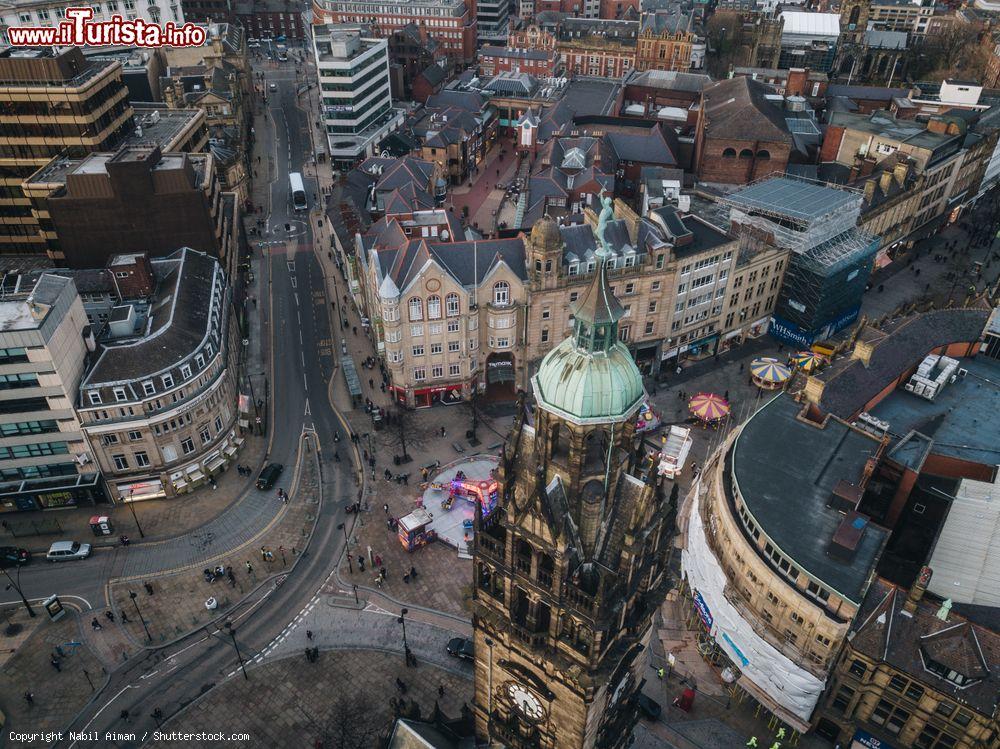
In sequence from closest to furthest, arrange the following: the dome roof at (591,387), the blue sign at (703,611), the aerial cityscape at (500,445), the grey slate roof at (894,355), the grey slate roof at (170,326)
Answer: the dome roof at (591,387)
the aerial cityscape at (500,445)
the blue sign at (703,611)
the grey slate roof at (894,355)
the grey slate roof at (170,326)

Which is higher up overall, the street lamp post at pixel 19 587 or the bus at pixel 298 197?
the bus at pixel 298 197

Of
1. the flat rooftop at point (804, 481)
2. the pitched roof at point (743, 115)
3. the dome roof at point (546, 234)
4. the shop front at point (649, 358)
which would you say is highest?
the pitched roof at point (743, 115)

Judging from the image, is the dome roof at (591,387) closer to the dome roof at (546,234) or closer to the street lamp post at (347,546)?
the street lamp post at (347,546)

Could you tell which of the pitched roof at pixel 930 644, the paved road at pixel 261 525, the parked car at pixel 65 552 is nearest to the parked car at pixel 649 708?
the pitched roof at pixel 930 644

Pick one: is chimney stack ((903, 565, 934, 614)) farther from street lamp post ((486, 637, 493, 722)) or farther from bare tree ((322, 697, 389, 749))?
bare tree ((322, 697, 389, 749))

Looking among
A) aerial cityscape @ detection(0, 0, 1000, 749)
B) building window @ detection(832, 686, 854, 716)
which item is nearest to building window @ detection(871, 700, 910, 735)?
aerial cityscape @ detection(0, 0, 1000, 749)

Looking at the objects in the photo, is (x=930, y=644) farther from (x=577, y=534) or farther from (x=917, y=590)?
(x=577, y=534)

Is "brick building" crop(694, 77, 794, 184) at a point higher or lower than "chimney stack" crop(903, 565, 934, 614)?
higher

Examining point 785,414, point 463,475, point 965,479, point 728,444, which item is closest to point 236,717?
point 463,475
